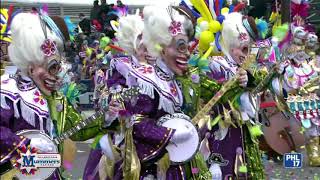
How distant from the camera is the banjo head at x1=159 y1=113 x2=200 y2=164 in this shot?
4.01 m

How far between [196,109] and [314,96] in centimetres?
A: 442

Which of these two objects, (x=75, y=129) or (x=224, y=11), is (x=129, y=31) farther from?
(x=75, y=129)

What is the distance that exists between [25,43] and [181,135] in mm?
1063

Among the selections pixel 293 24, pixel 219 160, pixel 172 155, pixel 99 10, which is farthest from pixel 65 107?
pixel 99 10

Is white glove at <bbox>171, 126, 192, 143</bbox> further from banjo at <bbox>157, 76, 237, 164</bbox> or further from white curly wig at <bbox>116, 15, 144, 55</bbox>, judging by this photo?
white curly wig at <bbox>116, 15, 144, 55</bbox>

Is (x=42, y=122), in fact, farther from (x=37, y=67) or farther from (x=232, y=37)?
(x=232, y=37)

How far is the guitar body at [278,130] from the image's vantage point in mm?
8805

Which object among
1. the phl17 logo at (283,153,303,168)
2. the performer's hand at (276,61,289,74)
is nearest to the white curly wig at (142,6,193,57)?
the performer's hand at (276,61,289,74)

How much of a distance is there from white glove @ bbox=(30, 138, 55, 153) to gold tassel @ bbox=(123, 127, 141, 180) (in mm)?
615

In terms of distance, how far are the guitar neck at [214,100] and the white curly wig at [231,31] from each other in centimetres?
50

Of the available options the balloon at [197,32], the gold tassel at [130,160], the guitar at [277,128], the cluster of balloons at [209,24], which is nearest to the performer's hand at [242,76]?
the cluster of balloons at [209,24]

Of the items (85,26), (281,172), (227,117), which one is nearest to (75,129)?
(227,117)

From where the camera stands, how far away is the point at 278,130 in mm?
8836

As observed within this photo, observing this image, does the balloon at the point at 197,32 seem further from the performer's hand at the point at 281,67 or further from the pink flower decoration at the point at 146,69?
the pink flower decoration at the point at 146,69
